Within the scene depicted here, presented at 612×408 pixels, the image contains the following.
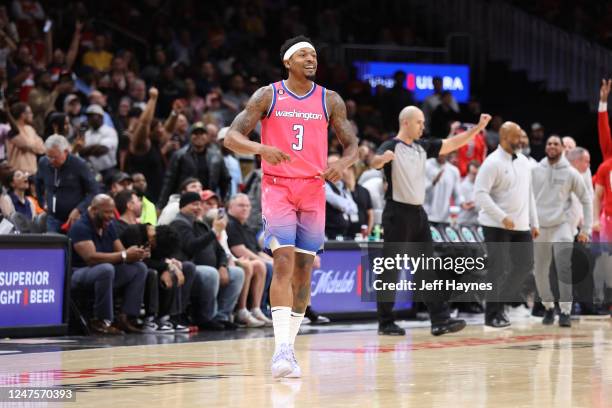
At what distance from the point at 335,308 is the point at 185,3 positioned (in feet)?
31.1

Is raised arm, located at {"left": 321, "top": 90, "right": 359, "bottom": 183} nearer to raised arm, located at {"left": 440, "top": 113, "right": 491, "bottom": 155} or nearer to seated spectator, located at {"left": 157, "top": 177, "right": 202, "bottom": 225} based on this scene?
raised arm, located at {"left": 440, "top": 113, "right": 491, "bottom": 155}

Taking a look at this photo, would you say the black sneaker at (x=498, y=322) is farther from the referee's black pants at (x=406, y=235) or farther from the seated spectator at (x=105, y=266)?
the seated spectator at (x=105, y=266)

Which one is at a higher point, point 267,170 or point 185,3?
point 185,3

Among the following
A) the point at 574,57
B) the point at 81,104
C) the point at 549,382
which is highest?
the point at 574,57

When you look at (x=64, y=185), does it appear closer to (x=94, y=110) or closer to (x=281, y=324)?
(x=94, y=110)

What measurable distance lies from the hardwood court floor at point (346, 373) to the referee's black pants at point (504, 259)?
167 centimetres

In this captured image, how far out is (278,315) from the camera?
8617mm

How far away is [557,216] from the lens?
1520 centimetres

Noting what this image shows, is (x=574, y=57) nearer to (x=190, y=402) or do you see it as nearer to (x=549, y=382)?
(x=549, y=382)

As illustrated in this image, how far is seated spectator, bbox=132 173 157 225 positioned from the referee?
3.21 metres

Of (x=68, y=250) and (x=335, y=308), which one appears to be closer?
(x=68, y=250)

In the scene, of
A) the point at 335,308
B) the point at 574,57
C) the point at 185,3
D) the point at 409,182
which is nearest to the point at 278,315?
the point at 409,182

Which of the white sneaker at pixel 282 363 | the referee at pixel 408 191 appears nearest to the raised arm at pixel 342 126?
the white sneaker at pixel 282 363

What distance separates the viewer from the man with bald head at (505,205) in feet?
45.6
